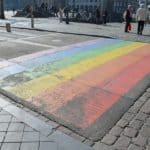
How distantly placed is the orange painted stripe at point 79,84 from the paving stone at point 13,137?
3.44 ft

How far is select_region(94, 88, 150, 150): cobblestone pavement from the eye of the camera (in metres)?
3.96

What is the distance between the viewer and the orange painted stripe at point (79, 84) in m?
5.55

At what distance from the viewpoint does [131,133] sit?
4.30 m

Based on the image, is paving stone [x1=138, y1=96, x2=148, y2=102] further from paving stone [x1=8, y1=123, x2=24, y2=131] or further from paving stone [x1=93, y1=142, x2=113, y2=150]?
paving stone [x1=8, y1=123, x2=24, y2=131]

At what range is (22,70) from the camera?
308 inches

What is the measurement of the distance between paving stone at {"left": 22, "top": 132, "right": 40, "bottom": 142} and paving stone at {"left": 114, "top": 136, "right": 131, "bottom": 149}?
1231 millimetres

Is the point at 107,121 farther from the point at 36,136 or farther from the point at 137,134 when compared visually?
the point at 36,136

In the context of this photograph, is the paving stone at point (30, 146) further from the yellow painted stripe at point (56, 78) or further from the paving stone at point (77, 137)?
the yellow painted stripe at point (56, 78)

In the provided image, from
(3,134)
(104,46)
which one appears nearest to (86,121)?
(3,134)

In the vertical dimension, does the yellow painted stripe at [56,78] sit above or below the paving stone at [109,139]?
above

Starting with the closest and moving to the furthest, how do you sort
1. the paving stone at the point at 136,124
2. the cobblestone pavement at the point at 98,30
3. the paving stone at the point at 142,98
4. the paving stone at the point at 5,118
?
the paving stone at the point at 136,124 < the paving stone at the point at 5,118 < the paving stone at the point at 142,98 < the cobblestone pavement at the point at 98,30

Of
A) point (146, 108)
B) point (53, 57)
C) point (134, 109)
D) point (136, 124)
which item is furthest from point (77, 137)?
point (53, 57)

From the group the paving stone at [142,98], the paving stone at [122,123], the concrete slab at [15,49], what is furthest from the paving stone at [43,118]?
the concrete slab at [15,49]

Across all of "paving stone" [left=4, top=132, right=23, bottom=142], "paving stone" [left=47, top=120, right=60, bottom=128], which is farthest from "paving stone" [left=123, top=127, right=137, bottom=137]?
"paving stone" [left=4, top=132, right=23, bottom=142]
